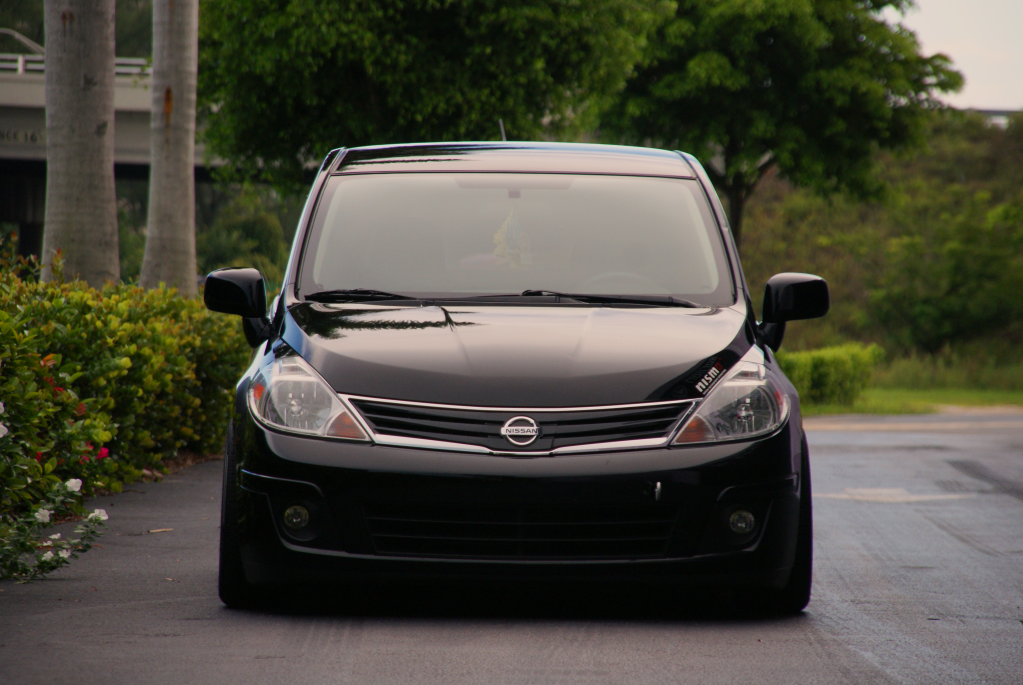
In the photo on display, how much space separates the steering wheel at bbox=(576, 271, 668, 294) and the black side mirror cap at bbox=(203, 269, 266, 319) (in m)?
1.27

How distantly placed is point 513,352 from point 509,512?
21.9 inches

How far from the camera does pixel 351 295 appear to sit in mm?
5379

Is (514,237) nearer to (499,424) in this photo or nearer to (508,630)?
(499,424)

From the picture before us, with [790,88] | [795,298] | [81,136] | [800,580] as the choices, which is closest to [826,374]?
[790,88]

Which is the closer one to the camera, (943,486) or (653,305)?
(653,305)

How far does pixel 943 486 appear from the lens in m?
10.8

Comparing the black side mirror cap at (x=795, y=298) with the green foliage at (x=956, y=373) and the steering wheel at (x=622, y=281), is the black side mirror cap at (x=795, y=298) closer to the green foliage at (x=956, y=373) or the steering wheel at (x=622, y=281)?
the steering wheel at (x=622, y=281)

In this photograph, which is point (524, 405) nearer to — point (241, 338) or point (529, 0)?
point (241, 338)

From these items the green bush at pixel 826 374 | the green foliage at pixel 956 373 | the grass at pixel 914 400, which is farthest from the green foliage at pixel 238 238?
the green bush at pixel 826 374

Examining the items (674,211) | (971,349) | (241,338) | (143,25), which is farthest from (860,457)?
(143,25)

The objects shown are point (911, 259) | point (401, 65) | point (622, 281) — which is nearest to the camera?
point (622, 281)

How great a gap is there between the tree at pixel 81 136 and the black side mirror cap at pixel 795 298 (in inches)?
292

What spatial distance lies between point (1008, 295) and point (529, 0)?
27511mm

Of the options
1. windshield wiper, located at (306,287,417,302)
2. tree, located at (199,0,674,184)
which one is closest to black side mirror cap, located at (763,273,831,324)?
windshield wiper, located at (306,287,417,302)
